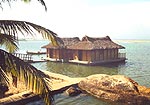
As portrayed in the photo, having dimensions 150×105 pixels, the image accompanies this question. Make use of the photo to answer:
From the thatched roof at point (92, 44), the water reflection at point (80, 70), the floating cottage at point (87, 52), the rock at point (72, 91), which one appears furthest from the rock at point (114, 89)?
the thatched roof at point (92, 44)

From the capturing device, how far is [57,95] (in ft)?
65.0

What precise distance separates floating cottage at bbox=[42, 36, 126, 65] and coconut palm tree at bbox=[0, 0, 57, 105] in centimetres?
3031

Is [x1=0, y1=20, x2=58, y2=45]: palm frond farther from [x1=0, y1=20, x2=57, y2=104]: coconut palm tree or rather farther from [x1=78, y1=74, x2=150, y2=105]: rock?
[x1=78, y1=74, x2=150, y2=105]: rock

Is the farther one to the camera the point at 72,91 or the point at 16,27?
the point at 72,91

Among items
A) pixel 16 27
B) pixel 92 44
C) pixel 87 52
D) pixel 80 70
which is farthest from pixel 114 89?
pixel 92 44

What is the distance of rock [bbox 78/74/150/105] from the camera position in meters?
17.8

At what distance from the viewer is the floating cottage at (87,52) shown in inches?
1522

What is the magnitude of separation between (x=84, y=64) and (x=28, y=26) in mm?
32227

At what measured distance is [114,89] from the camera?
61.8 feet

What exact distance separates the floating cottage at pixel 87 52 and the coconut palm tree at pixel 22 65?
99.5 feet

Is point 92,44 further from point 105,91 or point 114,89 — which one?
point 114,89

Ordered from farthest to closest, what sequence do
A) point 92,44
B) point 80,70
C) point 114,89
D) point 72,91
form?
point 92,44 → point 80,70 → point 72,91 → point 114,89

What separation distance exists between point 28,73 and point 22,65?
264mm

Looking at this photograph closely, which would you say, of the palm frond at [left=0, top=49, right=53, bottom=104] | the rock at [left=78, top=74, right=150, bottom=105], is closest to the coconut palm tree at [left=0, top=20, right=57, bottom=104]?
the palm frond at [left=0, top=49, right=53, bottom=104]
